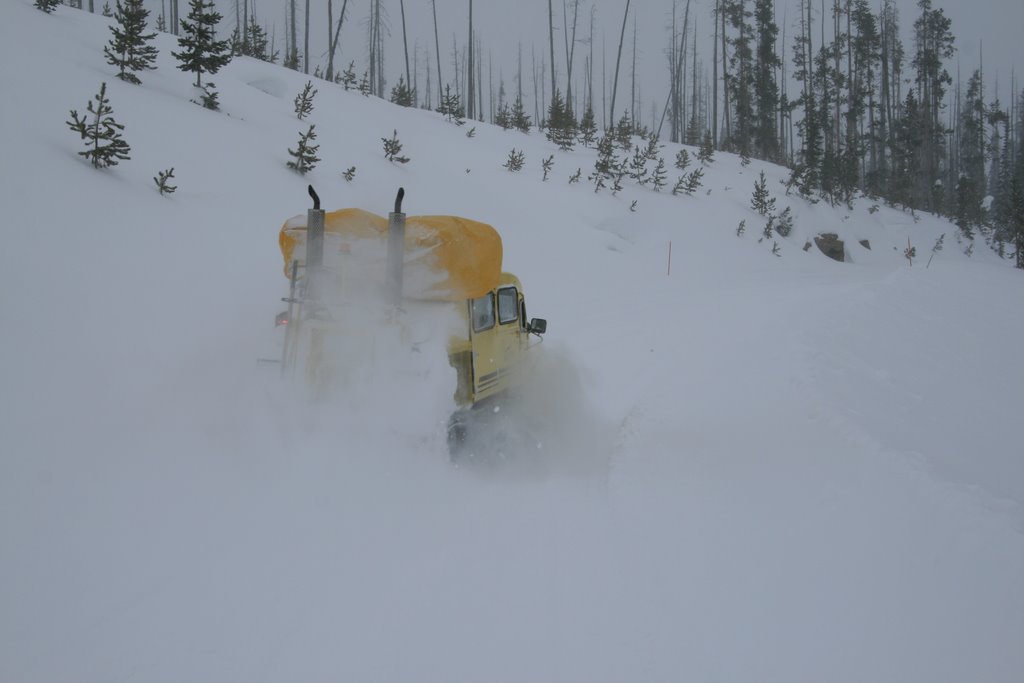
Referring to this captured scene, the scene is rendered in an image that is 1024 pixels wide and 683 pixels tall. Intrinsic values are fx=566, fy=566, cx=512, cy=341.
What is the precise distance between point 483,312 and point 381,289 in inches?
45.5

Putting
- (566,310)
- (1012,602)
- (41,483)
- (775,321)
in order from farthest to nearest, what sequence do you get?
1. (566,310)
2. (775,321)
3. (41,483)
4. (1012,602)

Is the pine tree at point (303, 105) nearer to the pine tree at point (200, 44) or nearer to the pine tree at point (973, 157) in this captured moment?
the pine tree at point (200, 44)

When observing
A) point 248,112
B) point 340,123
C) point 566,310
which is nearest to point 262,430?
point 566,310

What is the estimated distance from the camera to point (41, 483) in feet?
13.2

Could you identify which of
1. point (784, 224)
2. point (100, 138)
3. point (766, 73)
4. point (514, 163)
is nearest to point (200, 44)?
point (100, 138)

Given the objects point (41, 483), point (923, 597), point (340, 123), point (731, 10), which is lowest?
point (923, 597)

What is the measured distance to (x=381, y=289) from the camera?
17.5 feet

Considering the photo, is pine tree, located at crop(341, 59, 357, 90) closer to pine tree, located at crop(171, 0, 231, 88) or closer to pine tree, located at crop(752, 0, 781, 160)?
pine tree, located at crop(171, 0, 231, 88)

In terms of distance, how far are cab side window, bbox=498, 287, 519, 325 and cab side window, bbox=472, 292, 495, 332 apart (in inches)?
6.3

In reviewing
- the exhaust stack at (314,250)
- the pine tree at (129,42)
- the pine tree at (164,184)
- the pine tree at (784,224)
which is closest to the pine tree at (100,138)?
the pine tree at (164,184)

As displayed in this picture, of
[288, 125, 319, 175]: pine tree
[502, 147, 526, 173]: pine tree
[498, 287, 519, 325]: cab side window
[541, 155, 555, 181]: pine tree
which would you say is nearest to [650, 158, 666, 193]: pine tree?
[541, 155, 555, 181]: pine tree

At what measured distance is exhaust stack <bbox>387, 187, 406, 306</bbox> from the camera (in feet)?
17.3

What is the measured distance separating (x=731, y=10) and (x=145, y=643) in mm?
49821

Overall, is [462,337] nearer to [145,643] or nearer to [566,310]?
[145,643]
